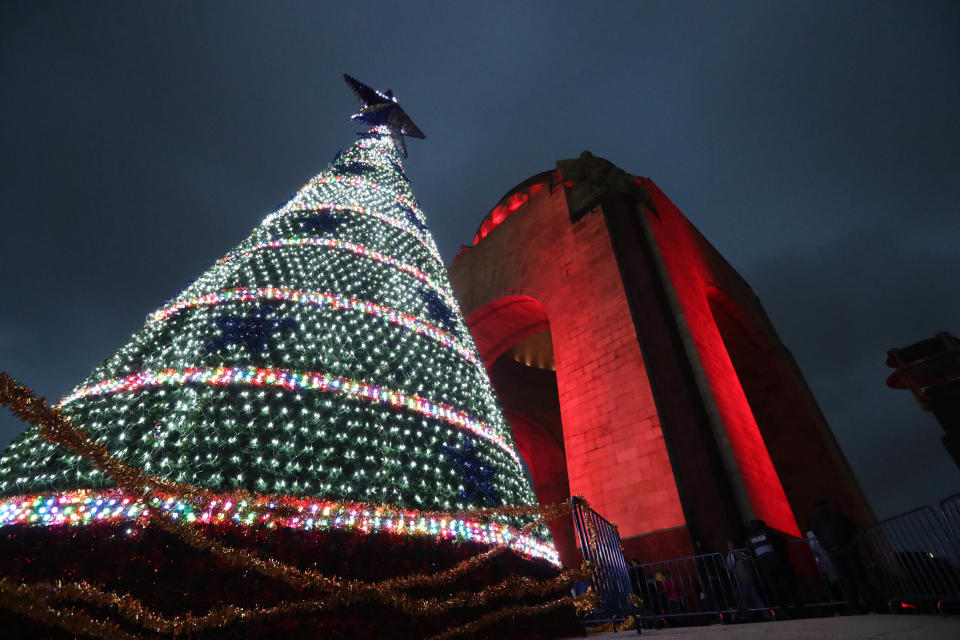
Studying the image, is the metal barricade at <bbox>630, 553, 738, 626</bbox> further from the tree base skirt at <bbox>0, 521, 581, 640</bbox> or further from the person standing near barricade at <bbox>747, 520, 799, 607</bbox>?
the tree base skirt at <bbox>0, 521, 581, 640</bbox>

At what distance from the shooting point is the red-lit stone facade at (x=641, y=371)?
7.62 meters

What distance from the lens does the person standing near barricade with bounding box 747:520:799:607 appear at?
5146 millimetres

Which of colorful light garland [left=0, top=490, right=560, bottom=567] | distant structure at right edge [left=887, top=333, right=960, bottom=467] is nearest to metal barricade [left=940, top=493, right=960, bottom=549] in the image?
distant structure at right edge [left=887, top=333, right=960, bottom=467]

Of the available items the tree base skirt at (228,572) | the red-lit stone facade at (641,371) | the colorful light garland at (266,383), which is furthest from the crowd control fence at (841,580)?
the colorful light garland at (266,383)

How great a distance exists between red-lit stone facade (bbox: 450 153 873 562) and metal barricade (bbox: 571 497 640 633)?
246cm

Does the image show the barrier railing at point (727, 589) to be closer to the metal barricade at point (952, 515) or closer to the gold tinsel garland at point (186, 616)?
the metal barricade at point (952, 515)

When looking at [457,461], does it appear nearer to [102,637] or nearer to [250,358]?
[250,358]

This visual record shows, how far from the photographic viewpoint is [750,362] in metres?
15.8

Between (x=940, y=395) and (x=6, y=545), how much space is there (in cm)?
1078

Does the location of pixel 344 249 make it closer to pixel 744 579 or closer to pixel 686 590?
pixel 744 579

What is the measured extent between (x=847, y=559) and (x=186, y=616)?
255 inches

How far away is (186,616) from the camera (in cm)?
249

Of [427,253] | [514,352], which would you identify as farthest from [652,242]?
[514,352]

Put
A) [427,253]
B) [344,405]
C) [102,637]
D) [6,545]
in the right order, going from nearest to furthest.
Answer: [102,637] < [6,545] < [344,405] < [427,253]
